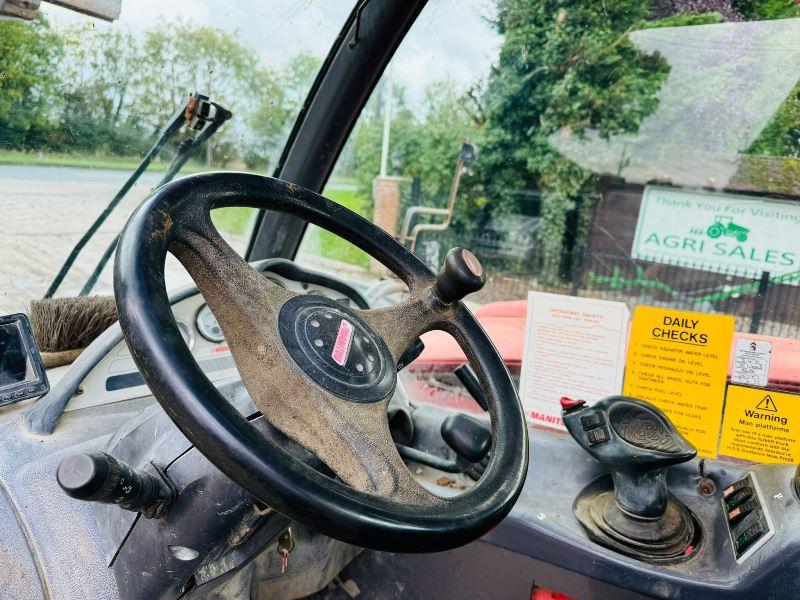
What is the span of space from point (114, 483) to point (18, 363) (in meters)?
0.63

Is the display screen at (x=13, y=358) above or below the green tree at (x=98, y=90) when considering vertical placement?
below

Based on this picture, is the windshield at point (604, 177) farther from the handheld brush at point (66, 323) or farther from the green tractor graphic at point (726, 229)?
the handheld brush at point (66, 323)

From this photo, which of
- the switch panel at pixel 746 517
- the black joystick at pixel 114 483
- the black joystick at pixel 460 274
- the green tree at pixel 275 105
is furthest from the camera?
the green tree at pixel 275 105

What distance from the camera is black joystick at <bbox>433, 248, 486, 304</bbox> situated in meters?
0.97

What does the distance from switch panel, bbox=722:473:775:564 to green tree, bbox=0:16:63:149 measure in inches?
63.0

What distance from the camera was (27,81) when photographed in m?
1.17

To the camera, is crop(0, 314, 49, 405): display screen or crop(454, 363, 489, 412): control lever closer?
crop(0, 314, 49, 405): display screen

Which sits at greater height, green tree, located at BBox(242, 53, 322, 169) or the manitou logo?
green tree, located at BBox(242, 53, 322, 169)

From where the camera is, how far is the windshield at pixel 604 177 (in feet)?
4.07

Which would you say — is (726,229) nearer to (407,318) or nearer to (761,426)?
(761,426)

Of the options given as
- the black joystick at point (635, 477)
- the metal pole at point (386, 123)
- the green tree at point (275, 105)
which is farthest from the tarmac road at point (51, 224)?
the black joystick at point (635, 477)

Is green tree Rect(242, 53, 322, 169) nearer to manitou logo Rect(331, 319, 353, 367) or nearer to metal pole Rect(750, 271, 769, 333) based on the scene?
manitou logo Rect(331, 319, 353, 367)

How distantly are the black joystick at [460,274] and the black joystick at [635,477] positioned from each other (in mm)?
516

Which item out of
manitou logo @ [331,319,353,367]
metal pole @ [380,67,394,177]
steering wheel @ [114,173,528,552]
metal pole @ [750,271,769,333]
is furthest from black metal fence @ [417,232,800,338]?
manitou logo @ [331,319,353,367]
